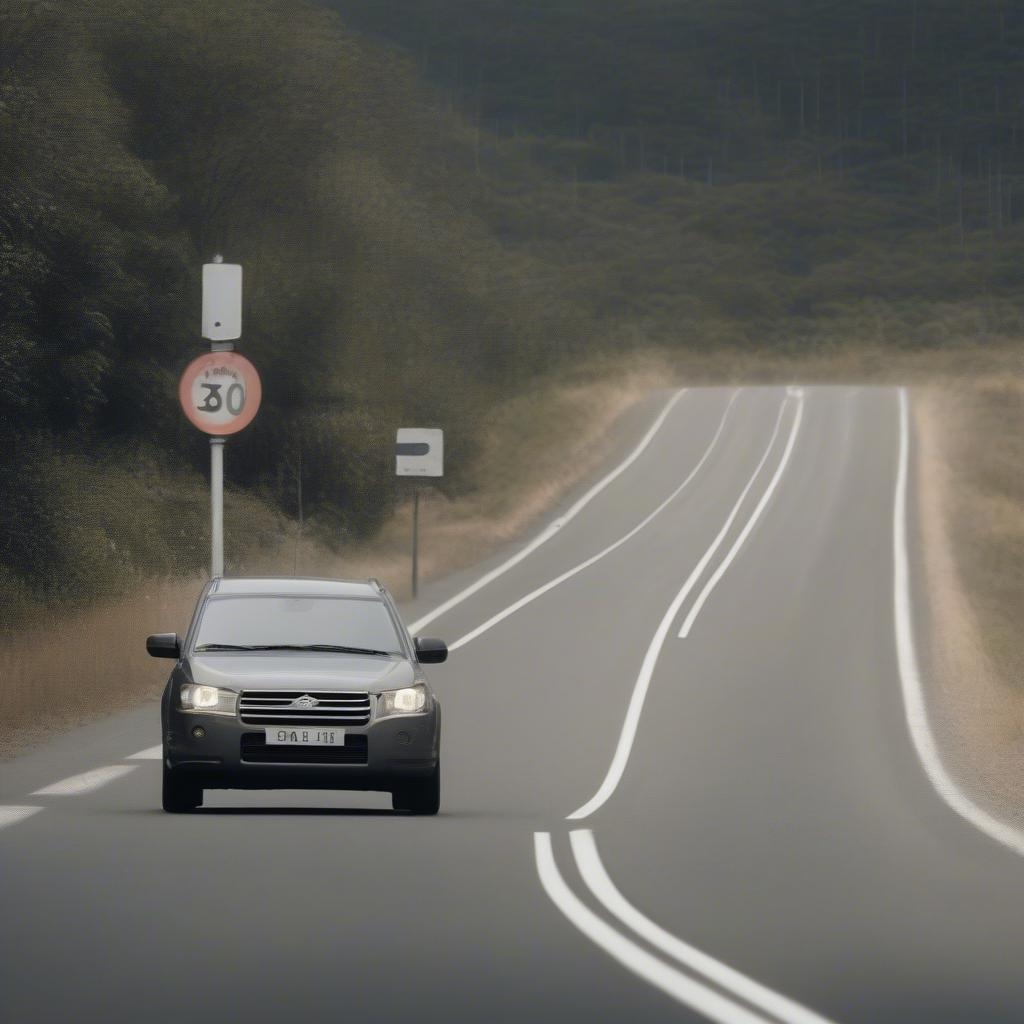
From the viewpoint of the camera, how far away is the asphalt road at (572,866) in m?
7.68

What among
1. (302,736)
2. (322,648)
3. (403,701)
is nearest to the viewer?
(302,736)

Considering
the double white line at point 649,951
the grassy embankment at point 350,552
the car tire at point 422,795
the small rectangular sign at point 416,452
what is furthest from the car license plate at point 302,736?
the small rectangular sign at point 416,452

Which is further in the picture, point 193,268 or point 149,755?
point 193,268

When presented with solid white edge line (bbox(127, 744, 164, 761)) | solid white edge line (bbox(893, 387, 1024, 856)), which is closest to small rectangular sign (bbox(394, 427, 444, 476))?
solid white edge line (bbox(893, 387, 1024, 856))

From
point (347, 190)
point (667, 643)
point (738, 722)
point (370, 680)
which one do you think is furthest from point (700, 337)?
point (370, 680)

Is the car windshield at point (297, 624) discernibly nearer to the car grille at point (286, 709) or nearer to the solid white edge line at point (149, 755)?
the car grille at point (286, 709)

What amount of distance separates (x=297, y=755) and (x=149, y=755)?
401 cm

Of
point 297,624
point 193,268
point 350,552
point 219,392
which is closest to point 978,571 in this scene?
point 350,552

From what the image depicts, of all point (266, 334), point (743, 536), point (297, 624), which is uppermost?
point (266, 334)

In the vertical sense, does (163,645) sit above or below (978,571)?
below

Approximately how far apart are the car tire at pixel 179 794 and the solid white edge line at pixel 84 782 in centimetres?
117

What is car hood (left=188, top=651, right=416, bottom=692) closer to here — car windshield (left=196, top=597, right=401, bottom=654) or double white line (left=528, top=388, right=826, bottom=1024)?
car windshield (left=196, top=597, right=401, bottom=654)

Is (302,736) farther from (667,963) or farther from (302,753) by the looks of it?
(667,963)

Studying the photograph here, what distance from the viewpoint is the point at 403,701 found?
13.0 m
